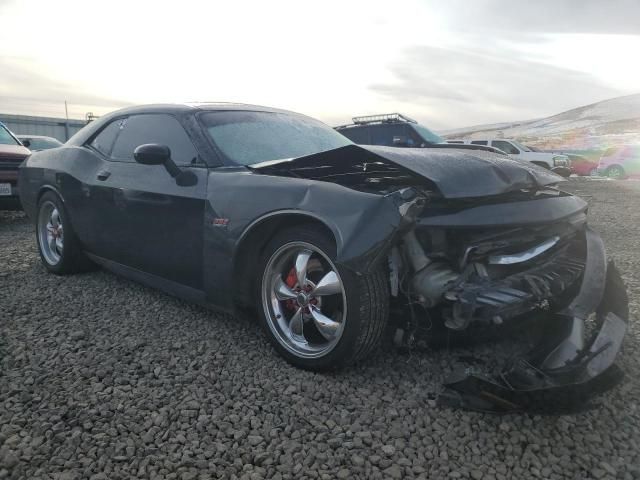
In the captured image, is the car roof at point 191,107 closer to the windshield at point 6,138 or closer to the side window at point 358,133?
the windshield at point 6,138

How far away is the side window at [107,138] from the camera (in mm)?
3902

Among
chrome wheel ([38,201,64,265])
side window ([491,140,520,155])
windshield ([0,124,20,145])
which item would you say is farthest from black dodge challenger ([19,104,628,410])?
side window ([491,140,520,155])

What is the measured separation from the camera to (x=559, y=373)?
2.00 m

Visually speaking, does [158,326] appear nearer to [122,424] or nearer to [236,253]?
[236,253]

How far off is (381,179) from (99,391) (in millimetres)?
1759

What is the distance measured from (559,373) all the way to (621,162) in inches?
784

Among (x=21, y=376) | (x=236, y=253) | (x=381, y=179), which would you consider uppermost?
(x=381, y=179)

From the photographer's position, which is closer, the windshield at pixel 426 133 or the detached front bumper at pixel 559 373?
the detached front bumper at pixel 559 373

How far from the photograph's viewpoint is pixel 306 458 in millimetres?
1926

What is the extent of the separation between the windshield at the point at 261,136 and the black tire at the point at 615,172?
1877 cm

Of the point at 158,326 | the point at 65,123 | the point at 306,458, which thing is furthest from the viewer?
the point at 65,123

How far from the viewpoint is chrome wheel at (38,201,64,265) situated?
14.3 ft

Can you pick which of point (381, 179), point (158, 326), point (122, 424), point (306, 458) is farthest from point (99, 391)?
point (381, 179)

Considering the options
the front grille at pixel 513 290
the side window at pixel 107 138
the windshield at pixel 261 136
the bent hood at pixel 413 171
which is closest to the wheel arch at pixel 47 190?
the side window at pixel 107 138
